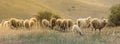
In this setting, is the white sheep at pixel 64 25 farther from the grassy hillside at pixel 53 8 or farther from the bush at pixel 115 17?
the grassy hillside at pixel 53 8

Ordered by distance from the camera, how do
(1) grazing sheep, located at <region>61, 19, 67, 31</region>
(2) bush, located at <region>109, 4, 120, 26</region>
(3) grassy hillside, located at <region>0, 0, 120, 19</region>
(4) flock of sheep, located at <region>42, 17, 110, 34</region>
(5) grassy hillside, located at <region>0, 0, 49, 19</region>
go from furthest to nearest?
1. (3) grassy hillside, located at <region>0, 0, 120, 19</region>
2. (5) grassy hillside, located at <region>0, 0, 49, 19</region>
3. (2) bush, located at <region>109, 4, 120, 26</region>
4. (1) grazing sheep, located at <region>61, 19, 67, 31</region>
5. (4) flock of sheep, located at <region>42, 17, 110, 34</region>

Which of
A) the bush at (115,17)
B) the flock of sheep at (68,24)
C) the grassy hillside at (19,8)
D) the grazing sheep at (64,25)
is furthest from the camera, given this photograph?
the grassy hillside at (19,8)

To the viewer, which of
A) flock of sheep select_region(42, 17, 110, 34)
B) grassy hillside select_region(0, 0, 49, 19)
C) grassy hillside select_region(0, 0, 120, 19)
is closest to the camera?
flock of sheep select_region(42, 17, 110, 34)

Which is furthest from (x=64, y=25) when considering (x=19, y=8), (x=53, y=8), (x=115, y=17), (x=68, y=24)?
(x=53, y=8)

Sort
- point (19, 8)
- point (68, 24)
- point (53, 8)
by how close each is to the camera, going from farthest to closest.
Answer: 1. point (53, 8)
2. point (19, 8)
3. point (68, 24)

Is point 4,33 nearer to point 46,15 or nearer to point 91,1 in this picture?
point 46,15

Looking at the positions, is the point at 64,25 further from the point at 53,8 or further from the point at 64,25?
the point at 53,8

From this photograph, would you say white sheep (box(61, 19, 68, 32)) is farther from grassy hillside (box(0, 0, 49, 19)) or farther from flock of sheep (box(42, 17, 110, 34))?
grassy hillside (box(0, 0, 49, 19))

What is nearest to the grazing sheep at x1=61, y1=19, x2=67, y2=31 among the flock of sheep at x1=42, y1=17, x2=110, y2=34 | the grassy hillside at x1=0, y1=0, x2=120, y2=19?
the flock of sheep at x1=42, y1=17, x2=110, y2=34

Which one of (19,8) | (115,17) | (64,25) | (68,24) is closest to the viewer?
(64,25)

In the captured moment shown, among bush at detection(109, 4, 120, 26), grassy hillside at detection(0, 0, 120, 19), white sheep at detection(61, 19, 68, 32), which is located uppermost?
grassy hillside at detection(0, 0, 120, 19)

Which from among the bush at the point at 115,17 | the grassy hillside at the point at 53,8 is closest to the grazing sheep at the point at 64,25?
the bush at the point at 115,17

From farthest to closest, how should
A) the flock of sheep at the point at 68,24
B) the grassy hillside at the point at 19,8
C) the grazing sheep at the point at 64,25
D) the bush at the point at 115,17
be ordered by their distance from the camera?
the grassy hillside at the point at 19,8
the bush at the point at 115,17
the grazing sheep at the point at 64,25
the flock of sheep at the point at 68,24

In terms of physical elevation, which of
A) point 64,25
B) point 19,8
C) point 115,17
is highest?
point 19,8
